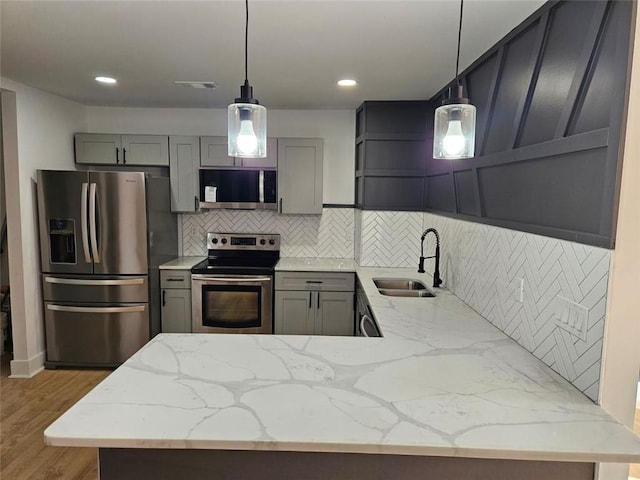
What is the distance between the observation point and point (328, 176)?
4.31 m

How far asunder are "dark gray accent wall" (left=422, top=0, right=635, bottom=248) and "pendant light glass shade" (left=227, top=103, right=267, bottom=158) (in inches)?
45.5

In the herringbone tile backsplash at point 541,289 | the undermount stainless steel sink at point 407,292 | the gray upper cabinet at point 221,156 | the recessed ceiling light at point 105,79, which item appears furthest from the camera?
the gray upper cabinet at point 221,156

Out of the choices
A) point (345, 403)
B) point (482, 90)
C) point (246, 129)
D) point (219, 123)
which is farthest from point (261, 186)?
point (345, 403)

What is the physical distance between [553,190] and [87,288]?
359 centimetres

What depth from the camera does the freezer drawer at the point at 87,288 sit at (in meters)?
3.56

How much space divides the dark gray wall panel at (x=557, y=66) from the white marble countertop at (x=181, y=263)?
9.93 ft

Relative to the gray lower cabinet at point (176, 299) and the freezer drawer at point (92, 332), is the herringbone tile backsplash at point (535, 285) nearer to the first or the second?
the gray lower cabinet at point (176, 299)

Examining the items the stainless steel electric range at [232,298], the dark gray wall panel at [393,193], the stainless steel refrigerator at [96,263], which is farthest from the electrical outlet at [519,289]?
the stainless steel refrigerator at [96,263]

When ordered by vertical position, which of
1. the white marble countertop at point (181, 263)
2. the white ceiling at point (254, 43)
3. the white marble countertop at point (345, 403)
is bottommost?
the white marble countertop at point (345, 403)

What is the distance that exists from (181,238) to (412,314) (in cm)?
290

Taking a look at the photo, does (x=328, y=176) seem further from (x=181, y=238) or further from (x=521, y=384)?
(x=521, y=384)

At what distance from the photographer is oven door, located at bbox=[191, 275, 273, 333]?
3732 millimetres

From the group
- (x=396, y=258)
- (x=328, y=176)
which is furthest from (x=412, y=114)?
(x=396, y=258)

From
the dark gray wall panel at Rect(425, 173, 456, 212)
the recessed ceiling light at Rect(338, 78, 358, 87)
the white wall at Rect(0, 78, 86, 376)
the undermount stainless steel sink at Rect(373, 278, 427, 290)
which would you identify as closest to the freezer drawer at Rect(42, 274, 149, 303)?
the white wall at Rect(0, 78, 86, 376)
